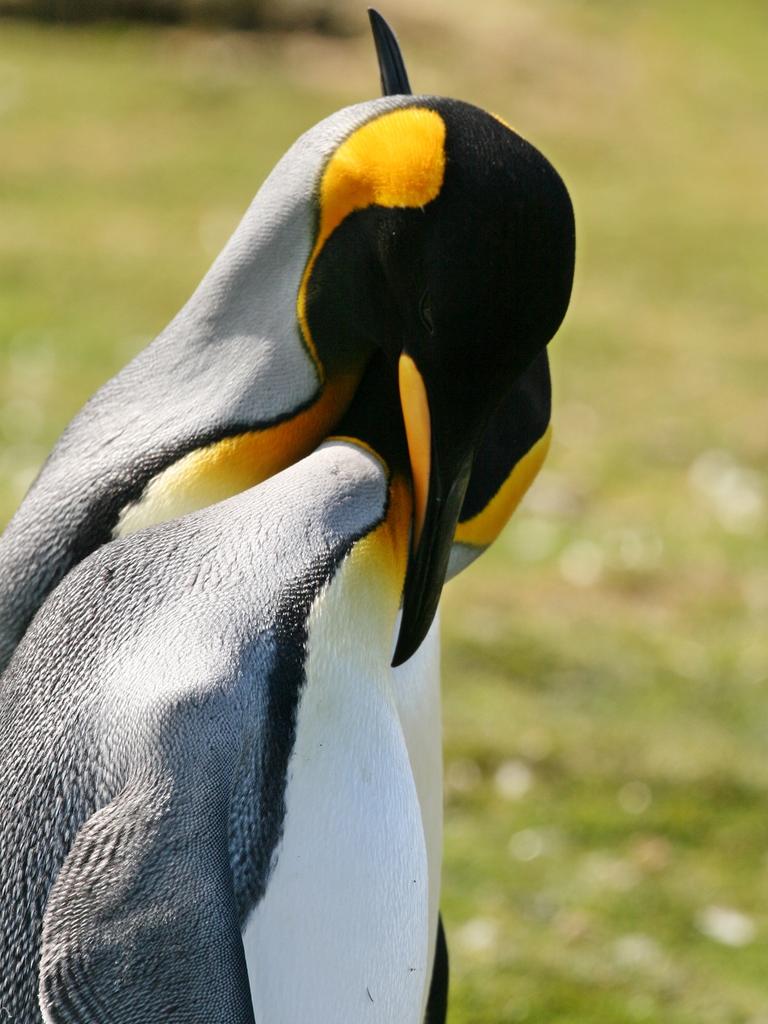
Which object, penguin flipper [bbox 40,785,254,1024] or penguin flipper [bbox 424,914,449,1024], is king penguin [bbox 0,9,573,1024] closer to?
penguin flipper [bbox 40,785,254,1024]

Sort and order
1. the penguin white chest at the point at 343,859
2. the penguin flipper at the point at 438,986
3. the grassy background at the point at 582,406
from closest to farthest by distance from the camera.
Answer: the penguin white chest at the point at 343,859, the penguin flipper at the point at 438,986, the grassy background at the point at 582,406

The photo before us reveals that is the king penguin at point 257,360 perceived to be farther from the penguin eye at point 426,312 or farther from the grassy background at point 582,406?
the grassy background at point 582,406

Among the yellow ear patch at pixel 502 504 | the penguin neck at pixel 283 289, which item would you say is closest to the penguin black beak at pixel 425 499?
the penguin neck at pixel 283 289

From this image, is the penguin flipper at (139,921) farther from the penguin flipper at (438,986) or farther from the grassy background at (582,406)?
the grassy background at (582,406)

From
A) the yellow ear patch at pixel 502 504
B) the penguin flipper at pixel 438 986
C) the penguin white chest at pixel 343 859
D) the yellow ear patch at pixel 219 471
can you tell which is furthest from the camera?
the penguin flipper at pixel 438 986

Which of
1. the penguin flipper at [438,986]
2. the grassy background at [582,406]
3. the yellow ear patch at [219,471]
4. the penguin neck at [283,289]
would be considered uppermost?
the penguin neck at [283,289]

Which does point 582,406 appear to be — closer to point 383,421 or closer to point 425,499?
point 383,421

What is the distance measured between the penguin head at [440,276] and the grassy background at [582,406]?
1.37 metres

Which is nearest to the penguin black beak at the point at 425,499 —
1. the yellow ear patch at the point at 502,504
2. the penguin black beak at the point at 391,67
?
the yellow ear patch at the point at 502,504

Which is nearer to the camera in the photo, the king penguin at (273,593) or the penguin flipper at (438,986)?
the king penguin at (273,593)

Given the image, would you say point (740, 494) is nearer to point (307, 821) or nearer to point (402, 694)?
point (402, 694)

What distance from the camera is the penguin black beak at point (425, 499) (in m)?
1.66

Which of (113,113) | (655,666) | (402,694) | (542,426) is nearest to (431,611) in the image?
(402,694)

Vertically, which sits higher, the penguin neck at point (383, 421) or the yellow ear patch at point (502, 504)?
the penguin neck at point (383, 421)
